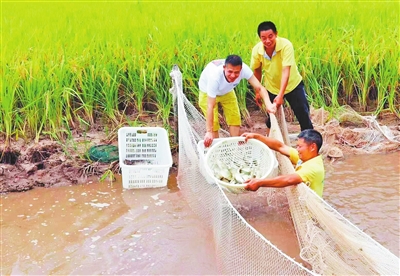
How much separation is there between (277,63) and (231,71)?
55cm

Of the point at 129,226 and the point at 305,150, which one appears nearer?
the point at 305,150

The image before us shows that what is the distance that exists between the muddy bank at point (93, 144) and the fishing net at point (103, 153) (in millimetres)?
45

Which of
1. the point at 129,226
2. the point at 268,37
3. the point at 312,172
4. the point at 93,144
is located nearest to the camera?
the point at 312,172

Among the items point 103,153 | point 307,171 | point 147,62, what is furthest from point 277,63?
point 103,153

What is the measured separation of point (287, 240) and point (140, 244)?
86 cm

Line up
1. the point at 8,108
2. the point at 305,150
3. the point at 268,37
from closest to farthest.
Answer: the point at 305,150
the point at 268,37
the point at 8,108

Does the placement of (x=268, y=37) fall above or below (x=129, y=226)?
above

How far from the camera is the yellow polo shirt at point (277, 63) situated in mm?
3441

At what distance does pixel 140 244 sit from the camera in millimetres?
2887

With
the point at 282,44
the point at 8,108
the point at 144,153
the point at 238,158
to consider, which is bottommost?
the point at 144,153

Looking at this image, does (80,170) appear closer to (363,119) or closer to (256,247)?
(256,247)

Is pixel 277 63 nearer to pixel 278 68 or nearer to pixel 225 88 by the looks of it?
pixel 278 68

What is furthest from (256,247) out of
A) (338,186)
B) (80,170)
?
(80,170)

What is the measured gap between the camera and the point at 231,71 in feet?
10.4
